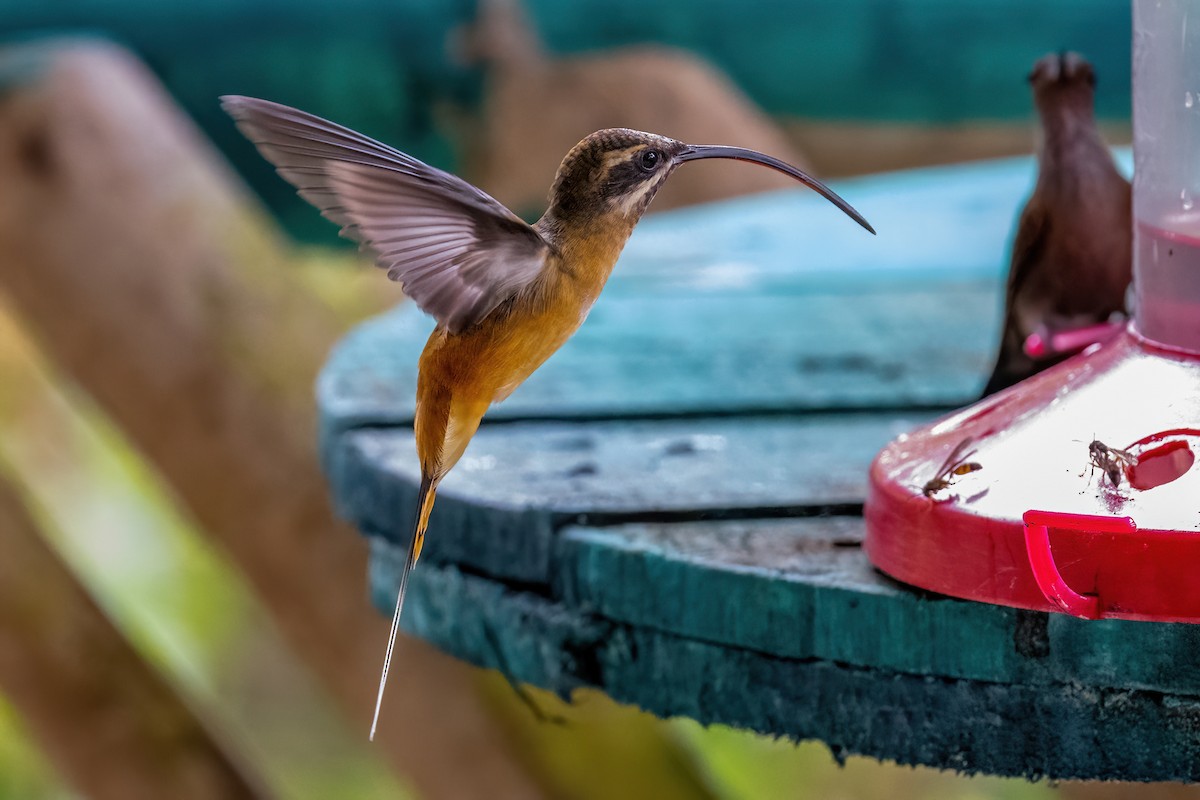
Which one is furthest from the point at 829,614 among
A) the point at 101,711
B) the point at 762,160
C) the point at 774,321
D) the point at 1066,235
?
the point at 101,711

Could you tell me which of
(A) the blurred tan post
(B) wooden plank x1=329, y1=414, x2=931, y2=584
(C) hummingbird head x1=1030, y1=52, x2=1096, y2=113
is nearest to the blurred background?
(A) the blurred tan post

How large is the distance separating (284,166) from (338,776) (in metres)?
2.40

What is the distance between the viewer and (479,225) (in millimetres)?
680

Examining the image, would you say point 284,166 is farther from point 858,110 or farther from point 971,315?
point 858,110

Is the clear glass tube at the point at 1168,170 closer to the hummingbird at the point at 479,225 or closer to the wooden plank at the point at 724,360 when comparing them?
the hummingbird at the point at 479,225

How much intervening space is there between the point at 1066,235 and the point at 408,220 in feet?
1.44

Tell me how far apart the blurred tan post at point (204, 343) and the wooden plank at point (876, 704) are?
0.77m

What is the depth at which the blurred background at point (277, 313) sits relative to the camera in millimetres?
1694

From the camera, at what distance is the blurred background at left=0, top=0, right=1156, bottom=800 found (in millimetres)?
1694

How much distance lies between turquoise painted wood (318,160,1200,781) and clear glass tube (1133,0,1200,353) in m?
0.16

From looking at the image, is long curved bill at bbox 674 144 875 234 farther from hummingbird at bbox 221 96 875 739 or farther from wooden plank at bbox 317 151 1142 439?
wooden plank at bbox 317 151 1142 439

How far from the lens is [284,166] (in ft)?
2.27

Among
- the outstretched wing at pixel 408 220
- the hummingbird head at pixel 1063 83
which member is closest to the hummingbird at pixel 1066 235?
the hummingbird head at pixel 1063 83

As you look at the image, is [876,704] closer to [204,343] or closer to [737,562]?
[737,562]
